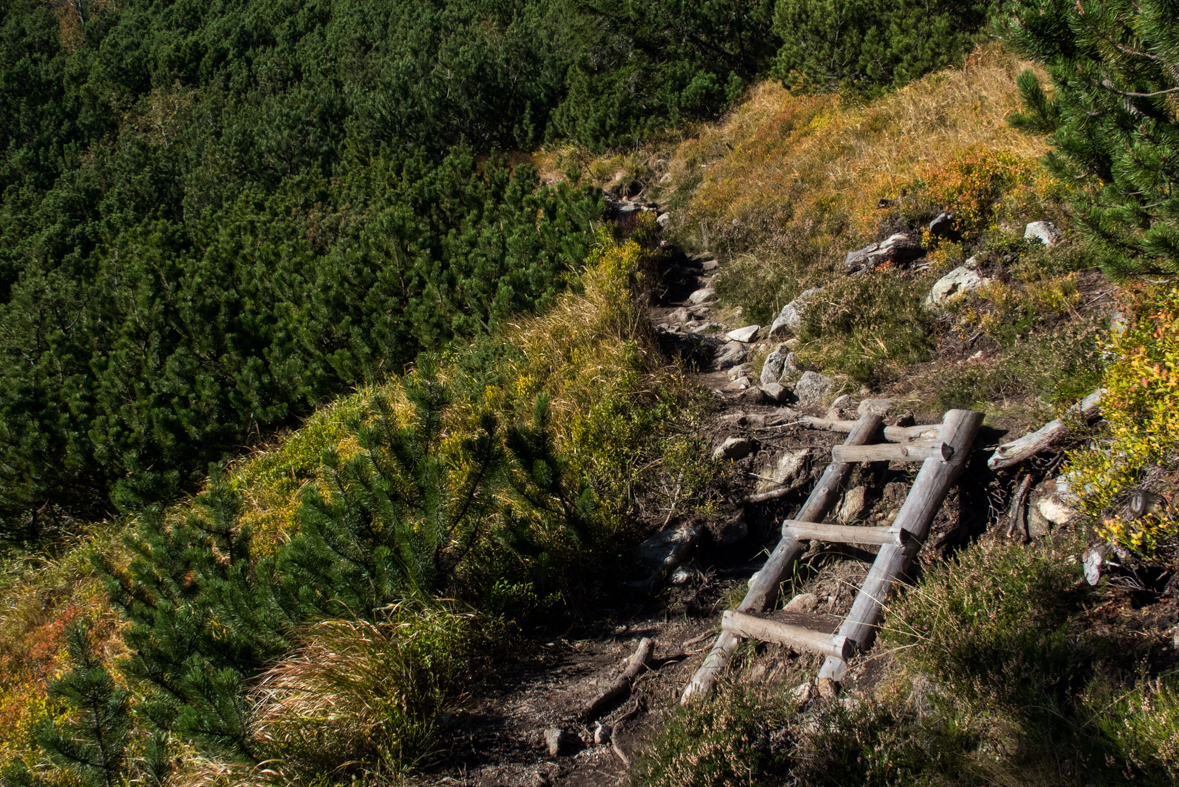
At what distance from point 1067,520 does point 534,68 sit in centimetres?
2153

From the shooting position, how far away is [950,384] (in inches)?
201

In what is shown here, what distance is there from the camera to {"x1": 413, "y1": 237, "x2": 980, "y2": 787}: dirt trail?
11.5ft

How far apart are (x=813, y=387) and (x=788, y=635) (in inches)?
115

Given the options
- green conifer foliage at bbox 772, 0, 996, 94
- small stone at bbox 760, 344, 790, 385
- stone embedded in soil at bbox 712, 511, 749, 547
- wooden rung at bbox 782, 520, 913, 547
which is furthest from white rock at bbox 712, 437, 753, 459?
green conifer foliage at bbox 772, 0, 996, 94

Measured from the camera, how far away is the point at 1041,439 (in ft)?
13.3

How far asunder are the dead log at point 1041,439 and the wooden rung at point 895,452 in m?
0.32

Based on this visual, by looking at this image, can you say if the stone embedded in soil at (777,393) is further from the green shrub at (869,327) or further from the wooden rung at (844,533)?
the wooden rung at (844,533)

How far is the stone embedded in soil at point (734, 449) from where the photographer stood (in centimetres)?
548

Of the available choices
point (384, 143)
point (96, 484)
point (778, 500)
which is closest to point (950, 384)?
point (778, 500)

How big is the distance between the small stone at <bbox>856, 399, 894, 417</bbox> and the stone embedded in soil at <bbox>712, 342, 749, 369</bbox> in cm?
202

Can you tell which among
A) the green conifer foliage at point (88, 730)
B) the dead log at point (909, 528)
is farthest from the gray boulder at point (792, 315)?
the green conifer foliage at point (88, 730)

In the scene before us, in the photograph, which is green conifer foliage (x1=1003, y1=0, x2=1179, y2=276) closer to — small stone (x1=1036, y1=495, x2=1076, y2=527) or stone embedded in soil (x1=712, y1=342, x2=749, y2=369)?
small stone (x1=1036, y1=495, x2=1076, y2=527)

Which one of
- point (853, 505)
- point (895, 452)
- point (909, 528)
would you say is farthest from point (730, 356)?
point (909, 528)

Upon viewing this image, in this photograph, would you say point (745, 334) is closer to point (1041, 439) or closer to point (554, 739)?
point (1041, 439)
